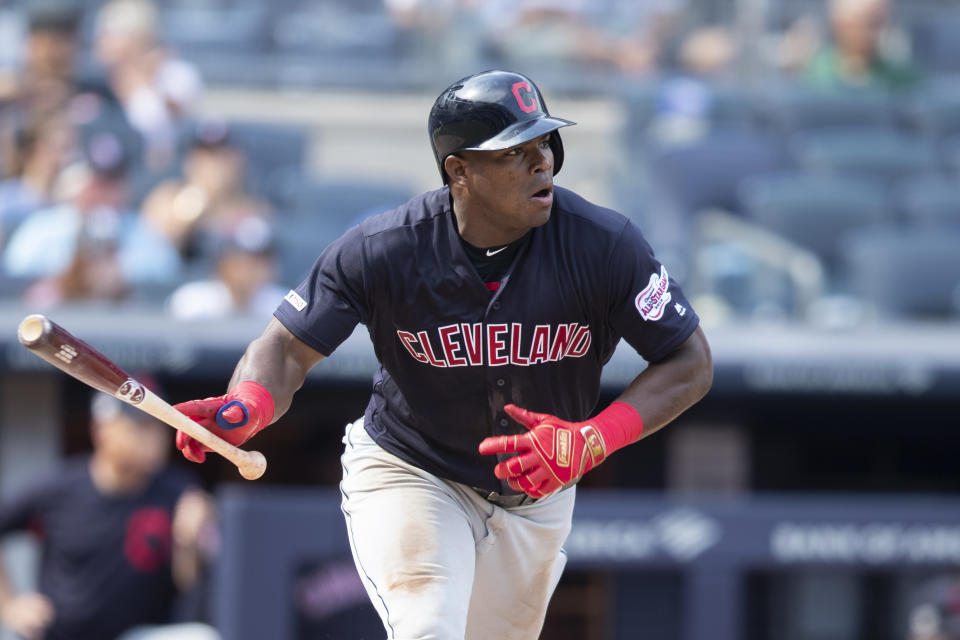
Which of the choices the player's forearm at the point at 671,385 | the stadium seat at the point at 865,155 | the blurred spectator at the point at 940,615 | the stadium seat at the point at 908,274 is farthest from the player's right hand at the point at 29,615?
the stadium seat at the point at 865,155

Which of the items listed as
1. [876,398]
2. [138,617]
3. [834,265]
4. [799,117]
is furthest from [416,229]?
[799,117]

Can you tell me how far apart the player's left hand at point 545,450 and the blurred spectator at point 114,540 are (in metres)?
2.99

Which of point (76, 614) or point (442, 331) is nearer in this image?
point (442, 331)

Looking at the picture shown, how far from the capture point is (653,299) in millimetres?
2920

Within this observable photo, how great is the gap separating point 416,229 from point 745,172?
4.61 m

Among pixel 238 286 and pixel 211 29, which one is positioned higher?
pixel 211 29

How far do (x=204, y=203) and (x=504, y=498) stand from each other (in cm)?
363

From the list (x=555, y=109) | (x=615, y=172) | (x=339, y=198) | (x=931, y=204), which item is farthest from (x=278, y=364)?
(x=555, y=109)

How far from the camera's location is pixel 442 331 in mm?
2949

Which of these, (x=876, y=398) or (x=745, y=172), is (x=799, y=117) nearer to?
(x=745, y=172)

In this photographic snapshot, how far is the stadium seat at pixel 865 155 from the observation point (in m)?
7.52

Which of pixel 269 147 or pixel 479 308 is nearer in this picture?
pixel 479 308

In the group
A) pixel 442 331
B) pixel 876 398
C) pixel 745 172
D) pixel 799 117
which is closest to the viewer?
pixel 442 331

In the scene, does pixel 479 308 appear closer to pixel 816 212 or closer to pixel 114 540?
pixel 114 540
